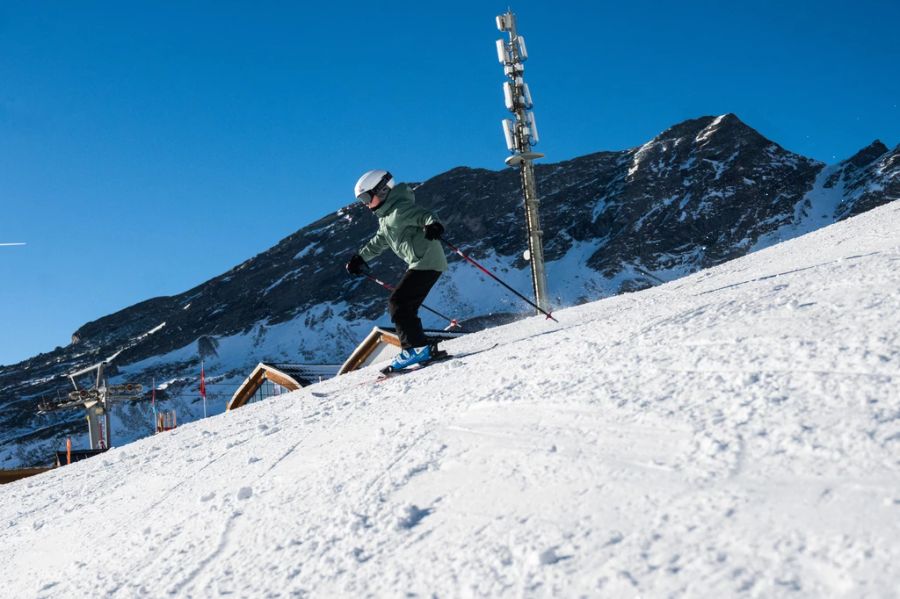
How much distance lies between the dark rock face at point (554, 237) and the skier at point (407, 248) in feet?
328

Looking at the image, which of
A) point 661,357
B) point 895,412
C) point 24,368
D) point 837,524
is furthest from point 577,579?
point 24,368

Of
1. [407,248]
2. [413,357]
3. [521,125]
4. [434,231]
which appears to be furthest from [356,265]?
[521,125]

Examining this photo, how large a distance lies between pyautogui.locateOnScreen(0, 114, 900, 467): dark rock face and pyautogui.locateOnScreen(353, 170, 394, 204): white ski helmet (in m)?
100

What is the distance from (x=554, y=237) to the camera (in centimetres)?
13700

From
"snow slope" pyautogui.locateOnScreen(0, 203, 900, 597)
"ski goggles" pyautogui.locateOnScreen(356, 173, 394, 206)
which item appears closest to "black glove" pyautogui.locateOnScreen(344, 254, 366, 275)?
"ski goggles" pyautogui.locateOnScreen(356, 173, 394, 206)

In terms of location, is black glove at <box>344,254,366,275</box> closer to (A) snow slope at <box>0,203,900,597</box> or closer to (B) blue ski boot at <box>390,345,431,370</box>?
(B) blue ski boot at <box>390,345,431,370</box>

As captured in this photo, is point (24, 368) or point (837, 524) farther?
point (24, 368)

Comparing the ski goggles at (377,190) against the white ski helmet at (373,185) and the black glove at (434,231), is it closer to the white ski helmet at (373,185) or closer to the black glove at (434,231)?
the white ski helmet at (373,185)

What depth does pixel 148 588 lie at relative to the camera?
291 centimetres

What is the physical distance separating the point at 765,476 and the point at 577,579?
0.74 meters

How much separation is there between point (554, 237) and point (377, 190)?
432 feet

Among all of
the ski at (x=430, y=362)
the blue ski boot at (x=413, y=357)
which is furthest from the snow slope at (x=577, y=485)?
the blue ski boot at (x=413, y=357)

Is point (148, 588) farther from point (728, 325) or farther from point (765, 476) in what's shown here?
point (728, 325)

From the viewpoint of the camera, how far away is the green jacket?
7.25m
